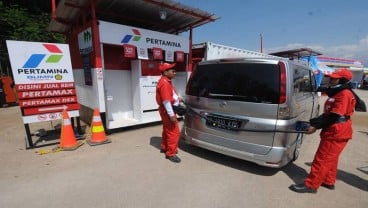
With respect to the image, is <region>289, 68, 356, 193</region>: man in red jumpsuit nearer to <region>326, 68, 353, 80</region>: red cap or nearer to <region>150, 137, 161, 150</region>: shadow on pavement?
<region>326, 68, 353, 80</region>: red cap

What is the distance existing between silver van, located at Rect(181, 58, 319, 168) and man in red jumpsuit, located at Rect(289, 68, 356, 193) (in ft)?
1.44

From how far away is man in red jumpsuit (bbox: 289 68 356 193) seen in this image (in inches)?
113

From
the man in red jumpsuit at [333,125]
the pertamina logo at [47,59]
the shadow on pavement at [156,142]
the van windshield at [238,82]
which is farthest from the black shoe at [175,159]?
the pertamina logo at [47,59]

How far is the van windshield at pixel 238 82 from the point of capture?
3349 mm

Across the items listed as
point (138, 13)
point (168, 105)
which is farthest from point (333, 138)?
point (138, 13)

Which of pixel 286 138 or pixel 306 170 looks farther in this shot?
pixel 306 170

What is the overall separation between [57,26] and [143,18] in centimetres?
326

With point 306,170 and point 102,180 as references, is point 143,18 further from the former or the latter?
point 306,170

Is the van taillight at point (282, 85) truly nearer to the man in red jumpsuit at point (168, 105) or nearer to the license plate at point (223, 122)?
the license plate at point (223, 122)

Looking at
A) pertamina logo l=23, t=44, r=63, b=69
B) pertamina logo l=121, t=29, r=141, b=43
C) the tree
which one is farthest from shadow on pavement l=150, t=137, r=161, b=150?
the tree

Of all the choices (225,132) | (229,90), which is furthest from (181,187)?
(229,90)

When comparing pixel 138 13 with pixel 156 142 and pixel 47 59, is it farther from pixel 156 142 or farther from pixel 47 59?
pixel 156 142

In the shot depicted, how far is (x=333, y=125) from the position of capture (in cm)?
293

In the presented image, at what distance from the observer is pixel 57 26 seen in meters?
7.96
